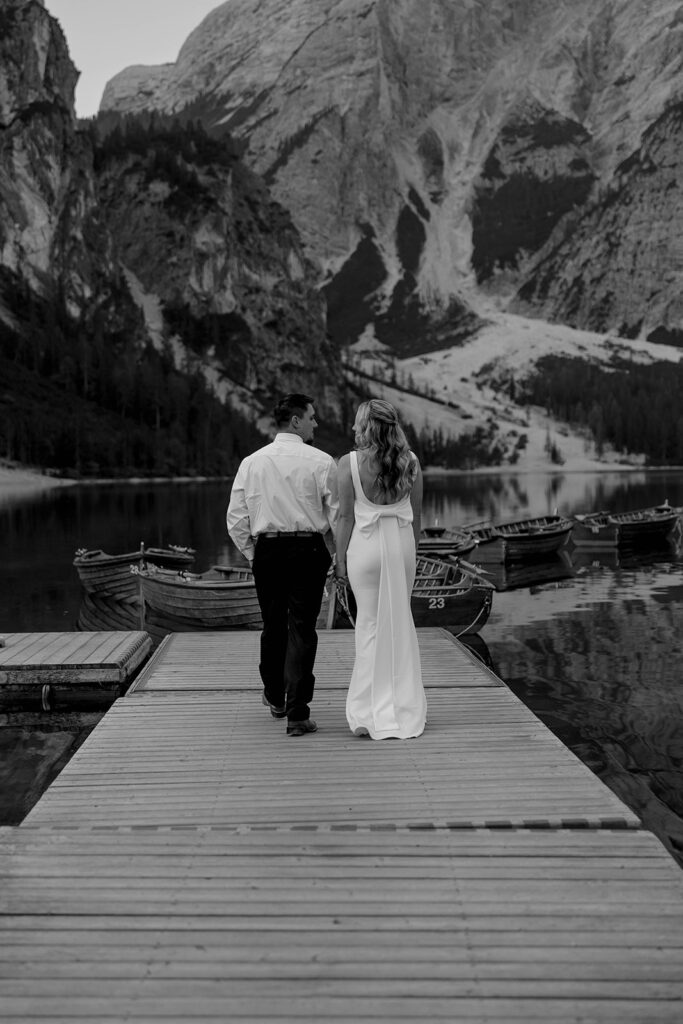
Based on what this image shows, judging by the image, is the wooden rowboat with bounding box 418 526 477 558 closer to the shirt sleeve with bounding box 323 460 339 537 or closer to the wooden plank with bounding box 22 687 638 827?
the wooden plank with bounding box 22 687 638 827

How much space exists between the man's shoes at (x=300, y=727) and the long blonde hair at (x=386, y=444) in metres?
2.63

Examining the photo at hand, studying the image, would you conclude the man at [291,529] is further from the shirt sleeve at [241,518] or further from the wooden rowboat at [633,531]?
the wooden rowboat at [633,531]

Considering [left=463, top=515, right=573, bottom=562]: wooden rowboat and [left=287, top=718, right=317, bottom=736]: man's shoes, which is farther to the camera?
[left=463, top=515, right=573, bottom=562]: wooden rowboat

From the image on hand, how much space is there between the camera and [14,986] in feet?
14.6

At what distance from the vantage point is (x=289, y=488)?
8.97 meters

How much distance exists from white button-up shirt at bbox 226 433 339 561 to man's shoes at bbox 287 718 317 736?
204 cm

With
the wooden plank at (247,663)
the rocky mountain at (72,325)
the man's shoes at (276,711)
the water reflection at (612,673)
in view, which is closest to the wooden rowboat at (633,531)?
the water reflection at (612,673)

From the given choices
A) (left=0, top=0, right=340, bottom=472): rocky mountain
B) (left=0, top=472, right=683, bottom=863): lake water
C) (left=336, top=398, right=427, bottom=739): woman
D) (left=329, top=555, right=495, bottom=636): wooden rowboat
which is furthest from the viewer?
(left=0, top=0, right=340, bottom=472): rocky mountain

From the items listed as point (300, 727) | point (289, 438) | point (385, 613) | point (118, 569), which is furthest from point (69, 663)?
point (118, 569)

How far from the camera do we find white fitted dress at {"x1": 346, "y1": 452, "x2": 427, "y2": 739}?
8719 millimetres

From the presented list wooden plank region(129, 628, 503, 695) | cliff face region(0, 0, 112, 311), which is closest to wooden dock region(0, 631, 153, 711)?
wooden plank region(129, 628, 503, 695)

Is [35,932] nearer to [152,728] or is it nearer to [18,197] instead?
[152,728]

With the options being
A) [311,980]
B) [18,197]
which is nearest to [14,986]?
[311,980]

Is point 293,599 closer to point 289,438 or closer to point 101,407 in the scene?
point 289,438
